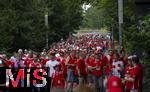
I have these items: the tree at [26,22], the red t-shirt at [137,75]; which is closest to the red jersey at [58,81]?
the red t-shirt at [137,75]

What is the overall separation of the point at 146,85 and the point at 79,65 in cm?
342

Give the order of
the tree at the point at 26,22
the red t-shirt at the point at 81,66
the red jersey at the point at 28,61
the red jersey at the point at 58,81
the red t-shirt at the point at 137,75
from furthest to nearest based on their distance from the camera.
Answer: the tree at the point at 26,22
the red jersey at the point at 28,61
the red t-shirt at the point at 81,66
the red jersey at the point at 58,81
the red t-shirt at the point at 137,75

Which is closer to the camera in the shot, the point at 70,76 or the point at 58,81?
the point at 58,81

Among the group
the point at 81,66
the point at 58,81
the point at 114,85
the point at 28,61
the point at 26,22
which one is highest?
the point at 26,22

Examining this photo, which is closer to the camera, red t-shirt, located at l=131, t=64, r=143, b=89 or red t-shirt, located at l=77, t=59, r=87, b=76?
red t-shirt, located at l=131, t=64, r=143, b=89

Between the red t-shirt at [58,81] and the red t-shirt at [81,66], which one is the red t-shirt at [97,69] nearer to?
the red t-shirt at [81,66]

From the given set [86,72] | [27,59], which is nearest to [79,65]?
[86,72]

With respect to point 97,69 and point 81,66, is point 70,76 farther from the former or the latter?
point 97,69

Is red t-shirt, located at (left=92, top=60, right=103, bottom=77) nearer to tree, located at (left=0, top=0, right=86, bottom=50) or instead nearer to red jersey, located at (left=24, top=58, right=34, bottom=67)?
red jersey, located at (left=24, top=58, right=34, bottom=67)

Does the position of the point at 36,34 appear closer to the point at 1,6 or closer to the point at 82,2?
the point at 1,6

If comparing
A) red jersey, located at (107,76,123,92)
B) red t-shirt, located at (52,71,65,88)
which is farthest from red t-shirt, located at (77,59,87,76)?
red jersey, located at (107,76,123,92)

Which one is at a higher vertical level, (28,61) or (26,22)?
(26,22)

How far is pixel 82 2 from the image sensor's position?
40.1m

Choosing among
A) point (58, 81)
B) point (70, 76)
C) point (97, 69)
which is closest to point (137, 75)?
point (58, 81)
